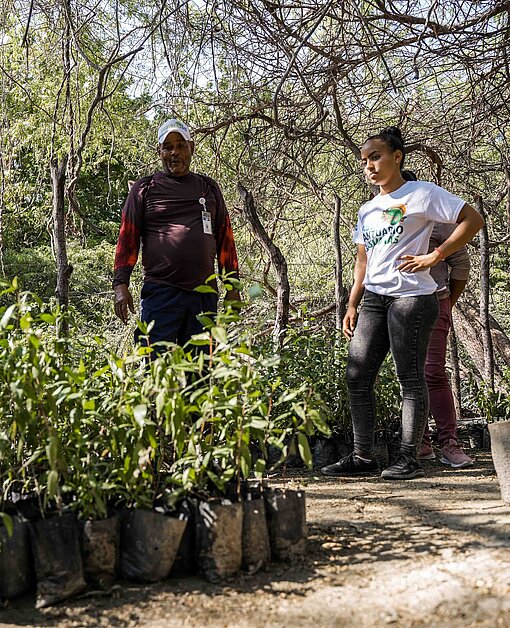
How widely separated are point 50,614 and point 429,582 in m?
0.98

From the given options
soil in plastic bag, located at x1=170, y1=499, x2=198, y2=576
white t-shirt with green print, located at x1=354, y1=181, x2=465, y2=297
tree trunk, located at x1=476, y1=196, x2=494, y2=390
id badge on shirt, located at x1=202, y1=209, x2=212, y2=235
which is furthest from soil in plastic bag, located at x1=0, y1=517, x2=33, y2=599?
tree trunk, located at x1=476, y1=196, x2=494, y2=390

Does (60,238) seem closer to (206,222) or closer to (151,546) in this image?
(206,222)

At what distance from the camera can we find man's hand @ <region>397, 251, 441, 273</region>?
3311 millimetres

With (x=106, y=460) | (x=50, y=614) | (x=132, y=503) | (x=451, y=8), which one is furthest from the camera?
(x=451, y=8)

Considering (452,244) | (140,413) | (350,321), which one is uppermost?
(452,244)

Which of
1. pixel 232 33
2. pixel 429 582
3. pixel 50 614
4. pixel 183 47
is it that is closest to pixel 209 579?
pixel 50 614

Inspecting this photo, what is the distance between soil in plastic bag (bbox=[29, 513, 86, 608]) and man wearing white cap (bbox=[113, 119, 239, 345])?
155cm

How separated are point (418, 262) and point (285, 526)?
152 cm

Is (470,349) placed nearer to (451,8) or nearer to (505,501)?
(451,8)

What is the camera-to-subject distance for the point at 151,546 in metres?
2.08

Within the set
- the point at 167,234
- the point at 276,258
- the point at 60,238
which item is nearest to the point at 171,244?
the point at 167,234

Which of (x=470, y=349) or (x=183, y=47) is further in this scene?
(x=470, y=349)

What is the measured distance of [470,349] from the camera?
7.46 meters

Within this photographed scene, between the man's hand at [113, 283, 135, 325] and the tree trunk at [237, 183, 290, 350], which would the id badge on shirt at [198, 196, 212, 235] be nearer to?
the man's hand at [113, 283, 135, 325]
